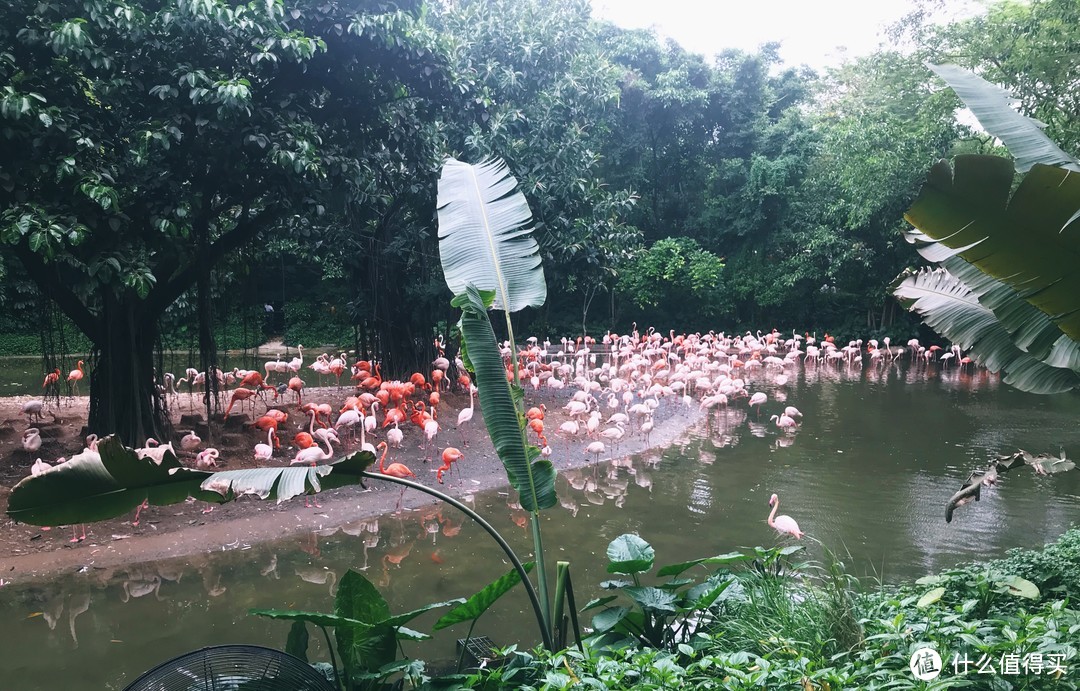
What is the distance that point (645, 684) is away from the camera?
1.92m

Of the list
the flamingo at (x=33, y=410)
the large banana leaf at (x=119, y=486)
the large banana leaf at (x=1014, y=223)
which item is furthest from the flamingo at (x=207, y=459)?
the large banana leaf at (x=1014, y=223)

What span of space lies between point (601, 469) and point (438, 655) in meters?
3.98

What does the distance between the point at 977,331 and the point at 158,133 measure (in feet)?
16.9

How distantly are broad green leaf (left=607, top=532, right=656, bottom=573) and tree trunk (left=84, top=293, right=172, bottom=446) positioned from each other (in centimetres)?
501

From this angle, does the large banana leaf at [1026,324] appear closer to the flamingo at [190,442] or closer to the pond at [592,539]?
the pond at [592,539]

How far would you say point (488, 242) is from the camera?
3102mm

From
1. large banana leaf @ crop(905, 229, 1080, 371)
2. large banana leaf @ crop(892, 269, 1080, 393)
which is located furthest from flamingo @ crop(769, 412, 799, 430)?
large banana leaf @ crop(905, 229, 1080, 371)

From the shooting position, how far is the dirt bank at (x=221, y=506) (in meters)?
4.79

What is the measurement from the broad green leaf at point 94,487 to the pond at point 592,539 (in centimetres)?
147

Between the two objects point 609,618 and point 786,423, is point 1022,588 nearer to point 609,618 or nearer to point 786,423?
point 609,618

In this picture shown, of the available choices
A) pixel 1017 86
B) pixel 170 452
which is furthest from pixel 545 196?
pixel 1017 86

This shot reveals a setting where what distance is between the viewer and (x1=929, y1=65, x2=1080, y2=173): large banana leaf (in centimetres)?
295

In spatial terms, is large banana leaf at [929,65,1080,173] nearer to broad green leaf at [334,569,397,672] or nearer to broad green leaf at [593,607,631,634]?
broad green leaf at [593,607,631,634]

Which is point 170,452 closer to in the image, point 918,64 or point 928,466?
point 928,466
